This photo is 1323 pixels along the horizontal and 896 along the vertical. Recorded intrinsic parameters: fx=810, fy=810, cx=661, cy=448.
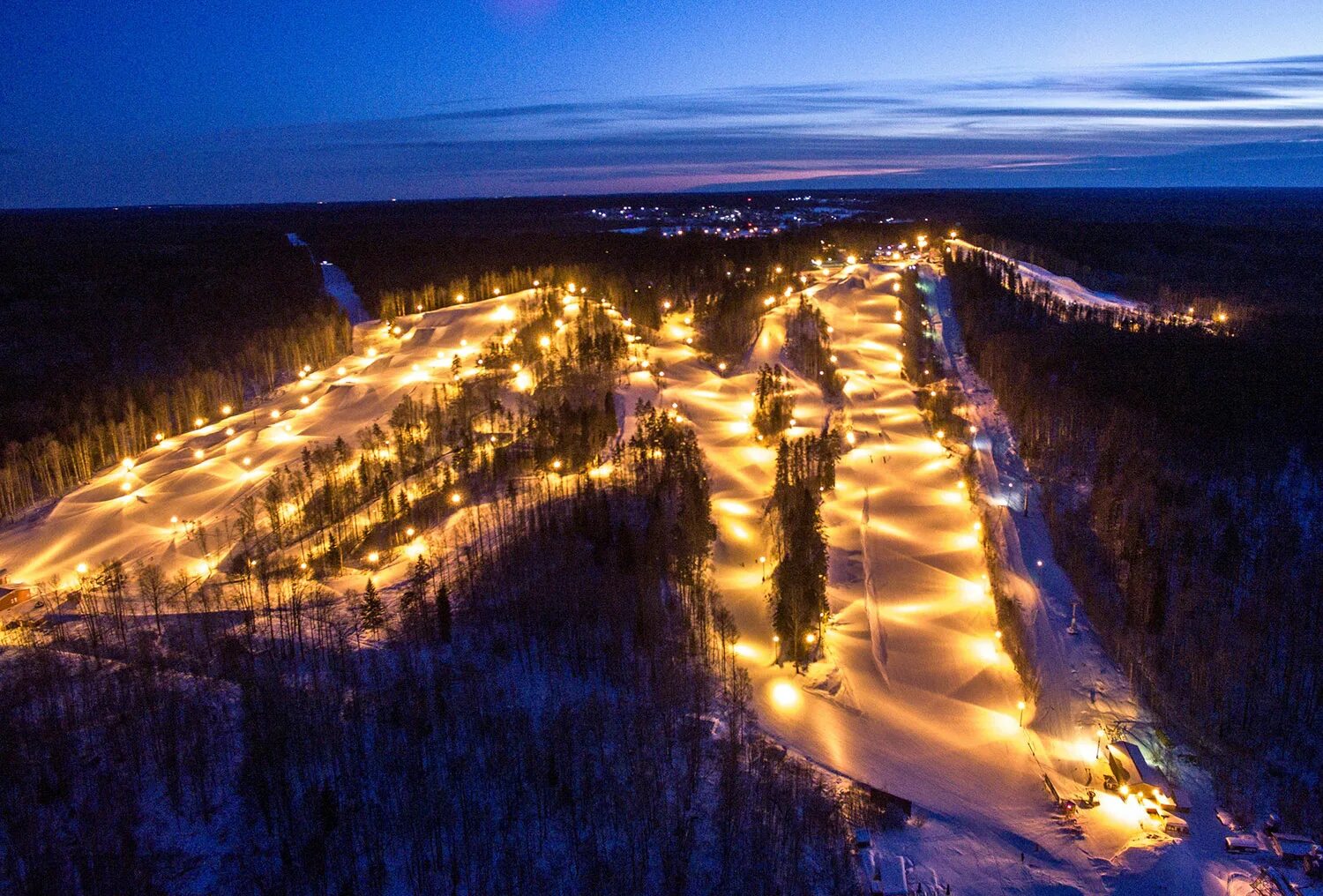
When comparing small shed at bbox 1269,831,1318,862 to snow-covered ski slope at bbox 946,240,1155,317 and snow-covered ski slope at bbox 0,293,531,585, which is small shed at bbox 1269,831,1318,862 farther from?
snow-covered ski slope at bbox 946,240,1155,317

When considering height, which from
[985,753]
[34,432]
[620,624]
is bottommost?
[985,753]

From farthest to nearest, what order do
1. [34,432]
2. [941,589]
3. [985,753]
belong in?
[34,432], [941,589], [985,753]

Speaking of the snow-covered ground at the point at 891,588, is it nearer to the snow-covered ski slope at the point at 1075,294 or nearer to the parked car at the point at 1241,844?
the parked car at the point at 1241,844

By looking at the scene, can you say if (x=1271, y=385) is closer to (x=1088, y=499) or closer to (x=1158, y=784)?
(x=1088, y=499)

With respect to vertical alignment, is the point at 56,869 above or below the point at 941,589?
above

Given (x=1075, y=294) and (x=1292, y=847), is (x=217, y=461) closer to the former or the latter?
(x=1292, y=847)

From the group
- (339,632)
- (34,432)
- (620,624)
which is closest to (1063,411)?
(620,624)

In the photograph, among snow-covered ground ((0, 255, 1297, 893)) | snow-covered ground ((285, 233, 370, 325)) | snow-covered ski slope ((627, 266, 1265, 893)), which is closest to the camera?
snow-covered ski slope ((627, 266, 1265, 893))

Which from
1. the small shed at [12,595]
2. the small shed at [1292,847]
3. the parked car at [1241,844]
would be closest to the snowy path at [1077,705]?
the parked car at [1241,844]

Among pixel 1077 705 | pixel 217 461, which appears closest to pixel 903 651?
pixel 1077 705

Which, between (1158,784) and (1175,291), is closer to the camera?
(1158,784)

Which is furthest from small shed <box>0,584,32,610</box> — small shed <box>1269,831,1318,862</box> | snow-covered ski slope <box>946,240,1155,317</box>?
snow-covered ski slope <box>946,240,1155,317</box>
